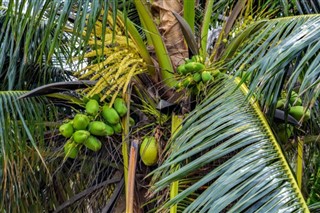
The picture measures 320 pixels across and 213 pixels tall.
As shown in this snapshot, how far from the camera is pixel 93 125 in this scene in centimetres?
171

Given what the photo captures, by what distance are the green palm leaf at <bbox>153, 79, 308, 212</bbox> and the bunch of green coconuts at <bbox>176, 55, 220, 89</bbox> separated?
0.17ft

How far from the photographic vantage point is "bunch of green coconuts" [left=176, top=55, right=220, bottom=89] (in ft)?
5.41

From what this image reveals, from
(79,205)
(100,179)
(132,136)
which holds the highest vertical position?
(132,136)

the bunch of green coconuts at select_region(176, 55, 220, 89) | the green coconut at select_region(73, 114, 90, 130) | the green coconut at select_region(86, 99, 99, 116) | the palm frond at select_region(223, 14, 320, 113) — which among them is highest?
the palm frond at select_region(223, 14, 320, 113)

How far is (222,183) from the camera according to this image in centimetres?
126

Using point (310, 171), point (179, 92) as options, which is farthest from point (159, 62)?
point (310, 171)

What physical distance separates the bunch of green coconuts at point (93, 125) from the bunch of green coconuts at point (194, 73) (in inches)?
9.7

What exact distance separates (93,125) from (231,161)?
56 cm

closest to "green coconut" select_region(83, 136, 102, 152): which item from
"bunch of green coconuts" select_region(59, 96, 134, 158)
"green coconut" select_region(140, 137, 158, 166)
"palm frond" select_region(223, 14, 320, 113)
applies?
"bunch of green coconuts" select_region(59, 96, 134, 158)

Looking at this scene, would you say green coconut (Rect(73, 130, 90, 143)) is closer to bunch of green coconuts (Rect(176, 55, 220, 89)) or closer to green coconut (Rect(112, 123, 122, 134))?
green coconut (Rect(112, 123, 122, 134))

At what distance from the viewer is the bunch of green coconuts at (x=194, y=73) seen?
1647 millimetres

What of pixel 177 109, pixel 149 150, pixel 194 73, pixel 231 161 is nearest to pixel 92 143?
pixel 149 150

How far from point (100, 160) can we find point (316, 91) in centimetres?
99

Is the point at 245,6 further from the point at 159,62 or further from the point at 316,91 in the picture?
the point at 316,91
